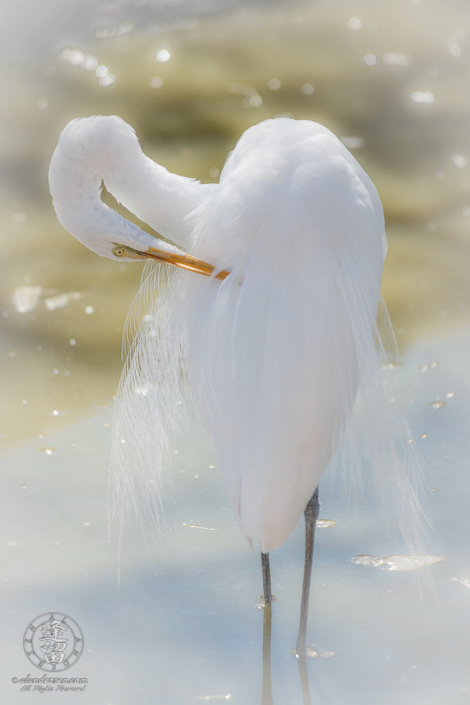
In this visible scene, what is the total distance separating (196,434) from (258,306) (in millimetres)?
1068

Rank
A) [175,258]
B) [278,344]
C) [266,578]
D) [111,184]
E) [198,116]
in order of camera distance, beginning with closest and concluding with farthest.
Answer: [278,344] → [175,258] → [111,184] → [266,578] → [198,116]

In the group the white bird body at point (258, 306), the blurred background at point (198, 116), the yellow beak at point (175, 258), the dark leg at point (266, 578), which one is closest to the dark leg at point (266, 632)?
the dark leg at point (266, 578)

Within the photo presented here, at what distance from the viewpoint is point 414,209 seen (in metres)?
3.36

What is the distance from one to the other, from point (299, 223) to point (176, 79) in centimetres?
312

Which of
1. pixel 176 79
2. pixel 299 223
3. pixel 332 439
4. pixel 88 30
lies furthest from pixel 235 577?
pixel 88 30

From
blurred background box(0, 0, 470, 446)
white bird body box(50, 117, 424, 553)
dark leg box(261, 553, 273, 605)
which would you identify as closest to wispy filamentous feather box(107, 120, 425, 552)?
white bird body box(50, 117, 424, 553)

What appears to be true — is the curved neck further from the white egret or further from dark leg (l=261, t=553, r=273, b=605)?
dark leg (l=261, t=553, r=273, b=605)

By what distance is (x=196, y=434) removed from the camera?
229cm

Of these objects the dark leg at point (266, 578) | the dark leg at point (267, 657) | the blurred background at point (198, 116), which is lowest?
the dark leg at point (267, 657)

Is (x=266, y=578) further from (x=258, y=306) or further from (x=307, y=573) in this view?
(x=258, y=306)

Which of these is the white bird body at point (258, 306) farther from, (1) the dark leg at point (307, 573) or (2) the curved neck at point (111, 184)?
(1) the dark leg at point (307, 573)

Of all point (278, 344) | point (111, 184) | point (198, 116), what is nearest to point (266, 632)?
point (278, 344)

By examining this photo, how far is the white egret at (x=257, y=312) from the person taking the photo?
4.23 feet

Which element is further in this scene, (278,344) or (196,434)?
(196,434)
